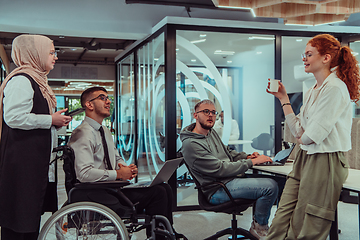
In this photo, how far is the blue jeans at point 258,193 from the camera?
9.03 ft

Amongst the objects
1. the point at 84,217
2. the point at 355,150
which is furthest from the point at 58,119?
the point at 355,150

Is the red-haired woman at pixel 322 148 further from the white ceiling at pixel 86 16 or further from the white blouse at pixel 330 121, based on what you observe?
the white ceiling at pixel 86 16

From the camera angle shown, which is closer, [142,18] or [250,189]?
[250,189]

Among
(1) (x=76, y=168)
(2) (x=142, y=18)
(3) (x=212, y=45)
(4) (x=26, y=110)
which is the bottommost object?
(1) (x=76, y=168)

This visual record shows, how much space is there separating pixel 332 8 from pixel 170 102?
2225mm

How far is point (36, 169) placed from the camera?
7.29 ft

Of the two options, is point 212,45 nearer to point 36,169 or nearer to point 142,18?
Answer: point 142,18

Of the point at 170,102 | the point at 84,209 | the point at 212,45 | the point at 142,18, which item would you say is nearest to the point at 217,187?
the point at 84,209

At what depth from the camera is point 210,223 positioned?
12.9 feet

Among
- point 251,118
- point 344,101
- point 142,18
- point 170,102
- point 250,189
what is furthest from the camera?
A: point 142,18

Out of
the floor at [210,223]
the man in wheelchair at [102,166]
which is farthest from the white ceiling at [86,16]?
the man in wheelchair at [102,166]

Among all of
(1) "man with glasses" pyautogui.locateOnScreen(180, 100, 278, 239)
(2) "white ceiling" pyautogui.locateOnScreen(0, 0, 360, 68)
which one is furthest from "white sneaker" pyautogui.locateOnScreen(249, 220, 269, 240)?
(2) "white ceiling" pyautogui.locateOnScreen(0, 0, 360, 68)

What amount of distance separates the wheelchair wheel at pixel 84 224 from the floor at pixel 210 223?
125 cm

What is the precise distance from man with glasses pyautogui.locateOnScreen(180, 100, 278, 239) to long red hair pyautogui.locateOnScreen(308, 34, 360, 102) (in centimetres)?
107
